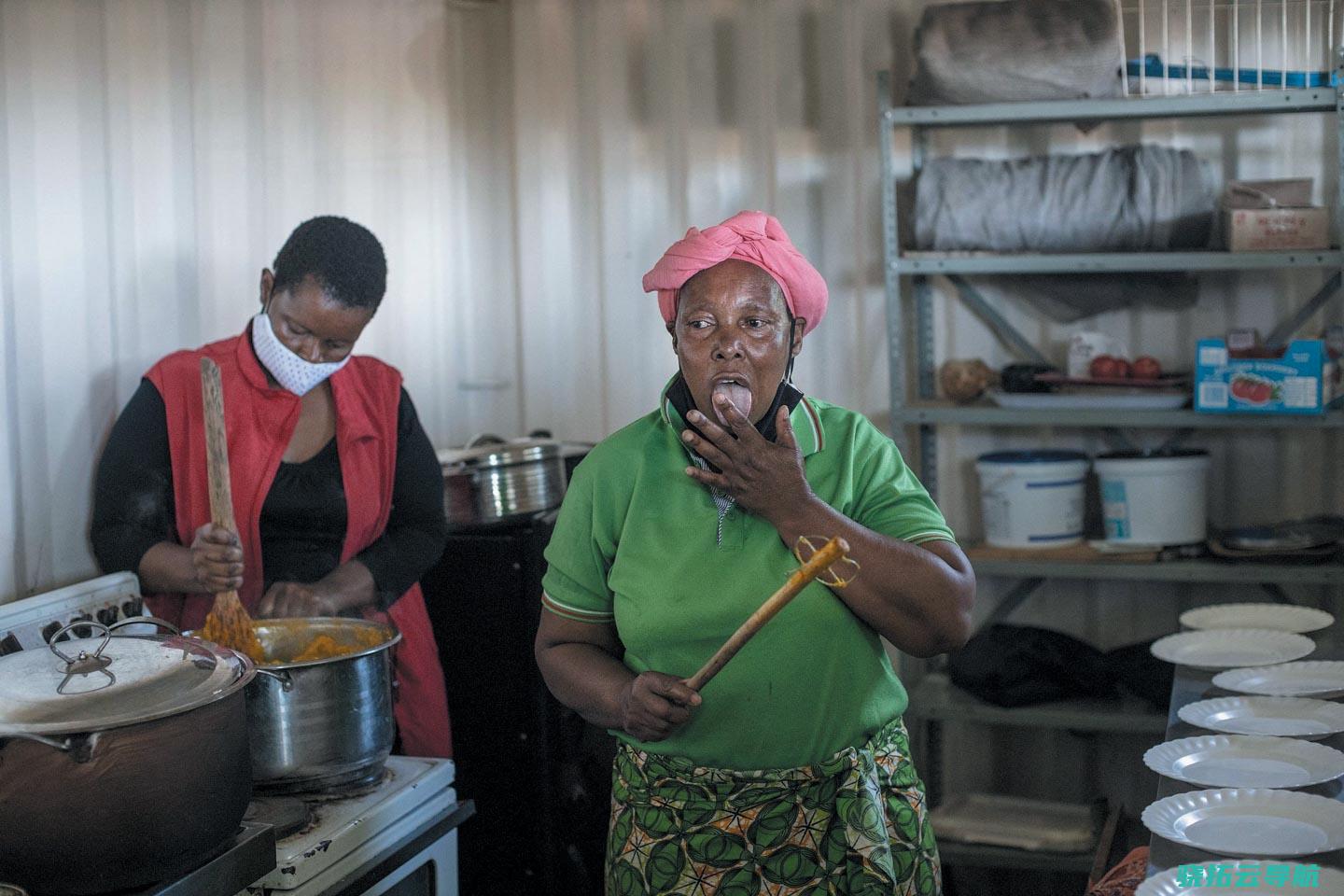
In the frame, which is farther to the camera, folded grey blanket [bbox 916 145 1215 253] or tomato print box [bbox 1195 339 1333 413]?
folded grey blanket [bbox 916 145 1215 253]

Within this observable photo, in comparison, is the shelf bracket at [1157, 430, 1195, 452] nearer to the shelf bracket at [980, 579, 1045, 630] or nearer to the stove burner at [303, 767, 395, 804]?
the shelf bracket at [980, 579, 1045, 630]

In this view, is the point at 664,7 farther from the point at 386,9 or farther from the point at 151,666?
the point at 151,666

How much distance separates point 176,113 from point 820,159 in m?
1.96

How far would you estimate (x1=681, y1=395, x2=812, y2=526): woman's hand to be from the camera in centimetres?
170

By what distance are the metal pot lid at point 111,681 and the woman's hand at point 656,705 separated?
501mm

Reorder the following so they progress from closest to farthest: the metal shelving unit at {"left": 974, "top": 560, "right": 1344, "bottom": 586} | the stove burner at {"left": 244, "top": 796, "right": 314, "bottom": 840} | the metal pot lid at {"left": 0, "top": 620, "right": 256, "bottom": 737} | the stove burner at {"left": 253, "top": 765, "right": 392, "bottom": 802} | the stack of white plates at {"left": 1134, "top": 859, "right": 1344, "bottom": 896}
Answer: the stack of white plates at {"left": 1134, "top": 859, "right": 1344, "bottom": 896}
the metal pot lid at {"left": 0, "top": 620, "right": 256, "bottom": 737}
the stove burner at {"left": 244, "top": 796, "right": 314, "bottom": 840}
the stove burner at {"left": 253, "top": 765, "right": 392, "bottom": 802}
the metal shelving unit at {"left": 974, "top": 560, "right": 1344, "bottom": 586}

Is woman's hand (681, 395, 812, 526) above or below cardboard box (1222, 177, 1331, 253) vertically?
below

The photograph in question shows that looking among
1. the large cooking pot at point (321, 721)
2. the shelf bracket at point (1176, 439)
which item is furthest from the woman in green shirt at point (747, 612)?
the shelf bracket at point (1176, 439)

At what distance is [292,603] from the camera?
7.95 ft

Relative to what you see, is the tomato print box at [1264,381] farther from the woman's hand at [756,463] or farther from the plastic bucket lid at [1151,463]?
the woman's hand at [756,463]

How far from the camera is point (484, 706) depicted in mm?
3389

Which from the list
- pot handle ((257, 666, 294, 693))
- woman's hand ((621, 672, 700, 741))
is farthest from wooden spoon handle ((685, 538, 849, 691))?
pot handle ((257, 666, 294, 693))

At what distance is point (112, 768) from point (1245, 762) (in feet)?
5.00

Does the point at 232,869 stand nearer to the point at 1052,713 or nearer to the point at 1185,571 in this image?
the point at 1052,713
